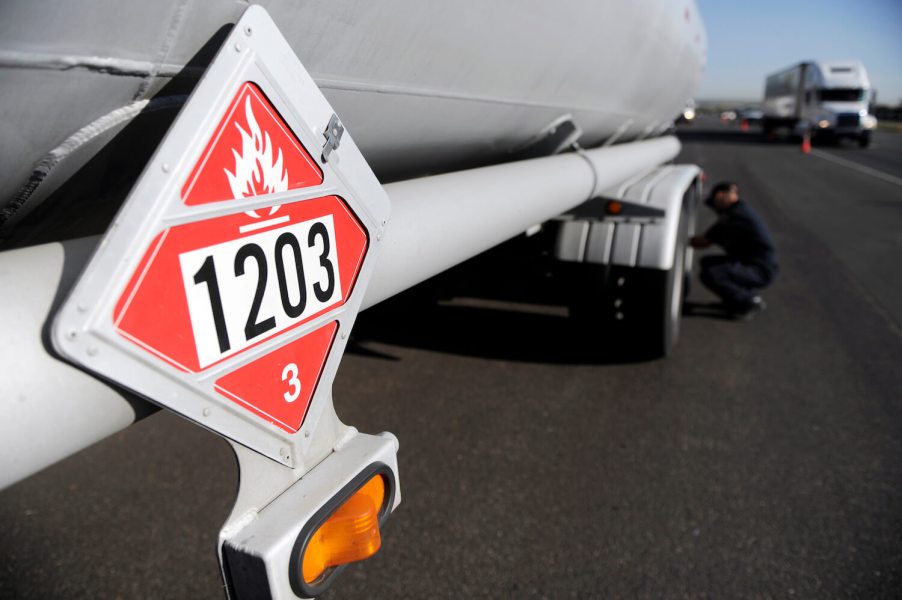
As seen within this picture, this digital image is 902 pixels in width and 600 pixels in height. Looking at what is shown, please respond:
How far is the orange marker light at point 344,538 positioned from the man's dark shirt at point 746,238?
4667 millimetres

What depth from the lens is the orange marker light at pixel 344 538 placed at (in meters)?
1.12

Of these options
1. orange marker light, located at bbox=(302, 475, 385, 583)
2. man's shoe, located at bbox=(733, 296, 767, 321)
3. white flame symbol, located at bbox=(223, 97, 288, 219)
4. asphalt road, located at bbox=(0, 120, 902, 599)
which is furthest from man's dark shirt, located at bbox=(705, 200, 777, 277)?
white flame symbol, located at bbox=(223, 97, 288, 219)

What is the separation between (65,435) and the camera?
2.74 ft

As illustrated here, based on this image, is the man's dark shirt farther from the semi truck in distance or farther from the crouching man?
the semi truck in distance

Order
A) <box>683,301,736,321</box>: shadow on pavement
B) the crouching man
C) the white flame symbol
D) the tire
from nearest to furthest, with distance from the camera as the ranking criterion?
the white flame symbol, the tire, the crouching man, <box>683,301,736,321</box>: shadow on pavement

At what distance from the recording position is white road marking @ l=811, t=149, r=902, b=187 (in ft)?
44.9

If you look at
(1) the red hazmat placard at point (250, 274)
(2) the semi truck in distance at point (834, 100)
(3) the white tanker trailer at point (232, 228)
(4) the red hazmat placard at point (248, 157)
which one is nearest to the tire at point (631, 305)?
(3) the white tanker trailer at point (232, 228)

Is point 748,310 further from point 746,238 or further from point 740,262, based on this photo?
point 746,238

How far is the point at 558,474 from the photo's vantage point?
2.92 metres

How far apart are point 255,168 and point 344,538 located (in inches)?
26.4

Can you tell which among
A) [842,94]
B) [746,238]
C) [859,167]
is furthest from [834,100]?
[746,238]

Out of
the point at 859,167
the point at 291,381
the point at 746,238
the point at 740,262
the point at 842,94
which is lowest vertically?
the point at 859,167

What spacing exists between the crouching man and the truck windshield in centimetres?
2285

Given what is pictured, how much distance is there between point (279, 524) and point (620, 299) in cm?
324
